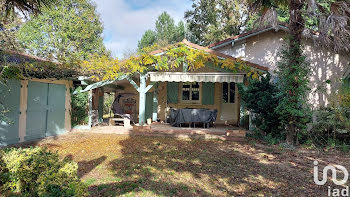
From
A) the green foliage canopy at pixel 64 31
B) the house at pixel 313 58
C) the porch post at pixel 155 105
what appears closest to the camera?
the house at pixel 313 58

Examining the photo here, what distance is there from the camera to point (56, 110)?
10547 millimetres

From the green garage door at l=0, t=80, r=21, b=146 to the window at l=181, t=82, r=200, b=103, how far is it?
953 centimetres

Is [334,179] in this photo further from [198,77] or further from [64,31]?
[64,31]

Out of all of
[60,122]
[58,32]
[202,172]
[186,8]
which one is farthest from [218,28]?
[202,172]

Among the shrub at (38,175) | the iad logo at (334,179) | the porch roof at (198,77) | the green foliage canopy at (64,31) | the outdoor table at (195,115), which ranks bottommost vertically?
the iad logo at (334,179)

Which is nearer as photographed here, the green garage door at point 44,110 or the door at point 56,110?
the green garage door at point 44,110

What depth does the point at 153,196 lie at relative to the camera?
14.2 feet

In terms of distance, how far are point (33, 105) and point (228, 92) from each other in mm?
11474

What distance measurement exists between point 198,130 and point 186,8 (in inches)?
811

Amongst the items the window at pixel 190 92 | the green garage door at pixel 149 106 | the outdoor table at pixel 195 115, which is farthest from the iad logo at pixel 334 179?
the green garage door at pixel 149 106

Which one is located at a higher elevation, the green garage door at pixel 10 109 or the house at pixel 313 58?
the house at pixel 313 58

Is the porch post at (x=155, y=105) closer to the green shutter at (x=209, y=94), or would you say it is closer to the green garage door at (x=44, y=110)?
the green shutter at (x=209, y=94)

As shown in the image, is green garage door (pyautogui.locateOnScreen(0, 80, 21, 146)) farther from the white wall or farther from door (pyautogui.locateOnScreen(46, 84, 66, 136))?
the white wall

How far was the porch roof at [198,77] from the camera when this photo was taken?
35.4ft
